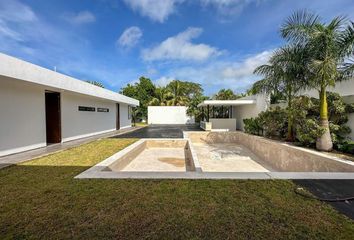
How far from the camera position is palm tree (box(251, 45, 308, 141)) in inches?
325

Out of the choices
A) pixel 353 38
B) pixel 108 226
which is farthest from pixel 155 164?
pixel 353 38

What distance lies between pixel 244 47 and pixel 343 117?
1240 centimetres

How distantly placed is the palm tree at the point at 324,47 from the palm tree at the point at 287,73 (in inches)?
19.3

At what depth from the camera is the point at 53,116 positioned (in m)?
9.42

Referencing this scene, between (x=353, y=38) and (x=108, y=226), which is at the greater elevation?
(x=353, y=38)

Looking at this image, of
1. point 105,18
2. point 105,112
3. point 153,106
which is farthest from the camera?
point 153,106

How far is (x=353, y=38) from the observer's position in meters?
6.71

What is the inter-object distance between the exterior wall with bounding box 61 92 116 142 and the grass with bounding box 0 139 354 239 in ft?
21.5

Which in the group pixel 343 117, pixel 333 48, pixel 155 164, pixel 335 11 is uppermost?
pixel 335 11

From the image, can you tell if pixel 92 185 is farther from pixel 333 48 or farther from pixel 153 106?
pixel 153 106

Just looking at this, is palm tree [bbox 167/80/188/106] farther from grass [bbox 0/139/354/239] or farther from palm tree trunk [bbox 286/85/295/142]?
grass [bbox 0/139/354/239]

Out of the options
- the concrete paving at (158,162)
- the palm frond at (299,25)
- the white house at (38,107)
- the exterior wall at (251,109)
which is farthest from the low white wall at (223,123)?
the palm frond at (299,25)

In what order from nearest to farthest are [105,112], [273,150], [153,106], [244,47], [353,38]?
[353,38]
[273,150]
[105,112]
[244,47]
[153,106]

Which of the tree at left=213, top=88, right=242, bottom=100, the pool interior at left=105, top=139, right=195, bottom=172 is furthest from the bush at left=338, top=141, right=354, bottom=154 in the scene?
the tree at left=213, top=88, right=242, bottom=100
